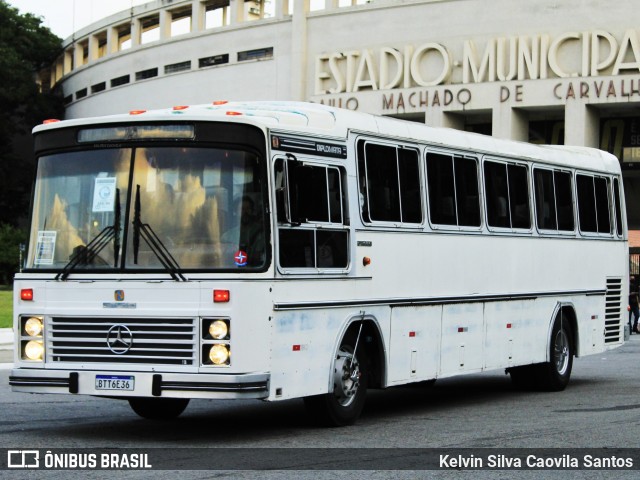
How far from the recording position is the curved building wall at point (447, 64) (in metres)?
49.2

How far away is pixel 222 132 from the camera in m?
11.6

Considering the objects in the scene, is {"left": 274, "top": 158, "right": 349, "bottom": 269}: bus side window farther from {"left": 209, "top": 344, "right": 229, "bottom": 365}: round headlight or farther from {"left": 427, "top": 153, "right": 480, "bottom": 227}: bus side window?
Result: {"left": 427, "top": 153, "right": 480, "bottom": 227}: bus side window

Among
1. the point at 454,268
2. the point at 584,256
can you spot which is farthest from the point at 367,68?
the point at 454,268

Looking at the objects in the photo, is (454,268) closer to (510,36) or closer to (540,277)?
(540,277)

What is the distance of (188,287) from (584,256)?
863cm

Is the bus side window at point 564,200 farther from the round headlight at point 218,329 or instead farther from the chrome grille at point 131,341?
the chrome grille at point 131,341

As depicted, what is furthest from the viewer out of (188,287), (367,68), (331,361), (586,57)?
(367,68)

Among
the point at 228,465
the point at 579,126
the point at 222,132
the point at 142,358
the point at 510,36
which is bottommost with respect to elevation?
the point at 228,465

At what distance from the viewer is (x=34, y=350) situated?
11.9 meters

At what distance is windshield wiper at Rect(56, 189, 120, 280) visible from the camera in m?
11.8

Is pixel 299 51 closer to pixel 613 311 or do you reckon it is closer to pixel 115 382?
pixel 613 311

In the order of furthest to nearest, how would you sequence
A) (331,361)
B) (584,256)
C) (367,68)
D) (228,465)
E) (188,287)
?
(367,68) < (584,256) < (331,361) < (188,287) < (228,465)

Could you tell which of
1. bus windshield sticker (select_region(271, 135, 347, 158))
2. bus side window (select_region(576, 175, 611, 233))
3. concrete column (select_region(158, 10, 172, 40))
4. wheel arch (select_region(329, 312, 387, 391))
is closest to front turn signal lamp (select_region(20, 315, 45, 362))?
bus windshield sticker (select_region(271, 135, 347, 158))

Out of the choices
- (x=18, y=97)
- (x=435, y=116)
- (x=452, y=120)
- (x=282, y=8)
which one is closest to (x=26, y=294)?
(x=435, y=116)
